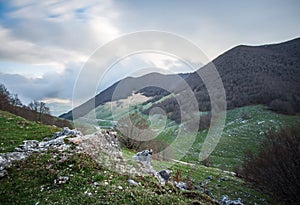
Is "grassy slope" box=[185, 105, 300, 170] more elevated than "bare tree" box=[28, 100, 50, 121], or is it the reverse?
"bare tree" box=[28, 100, 50, 121]

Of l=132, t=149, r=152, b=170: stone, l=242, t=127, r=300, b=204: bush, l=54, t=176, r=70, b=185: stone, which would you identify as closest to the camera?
l=54, t=176, r=70, b=185: stone

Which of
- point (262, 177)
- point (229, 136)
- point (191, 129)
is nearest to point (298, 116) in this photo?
point (229, 136)

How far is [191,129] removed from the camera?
13525 centimetres

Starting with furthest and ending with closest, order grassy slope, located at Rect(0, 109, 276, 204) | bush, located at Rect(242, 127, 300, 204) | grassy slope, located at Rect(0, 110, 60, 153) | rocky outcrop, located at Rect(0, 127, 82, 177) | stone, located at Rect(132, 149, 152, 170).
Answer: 1. bush, located at Rect(242, 127, 300, 204)
2. stone, located at Rect(132, 149, 152, 170)
3. grassy slope, located at Rect(0, 110, 60, 153)
4. rocky outcrop, located at Rect(0, 127, 82, 177)
5. grassy slope, located at Rect(0, 109, 276, 204)

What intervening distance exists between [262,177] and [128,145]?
23.0 meters

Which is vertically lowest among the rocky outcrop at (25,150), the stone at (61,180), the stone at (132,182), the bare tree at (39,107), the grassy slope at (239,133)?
the grassy slope at (239,133)

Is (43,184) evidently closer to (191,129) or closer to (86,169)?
(86,169)

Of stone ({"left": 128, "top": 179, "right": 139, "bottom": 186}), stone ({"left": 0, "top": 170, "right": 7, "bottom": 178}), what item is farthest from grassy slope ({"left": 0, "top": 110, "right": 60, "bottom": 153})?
stone ({"left": 128, "top": 179, "right": 139, "bottom": 186})

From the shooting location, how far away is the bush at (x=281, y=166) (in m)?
28.2

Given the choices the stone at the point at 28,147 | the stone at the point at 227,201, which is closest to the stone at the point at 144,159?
the stone at the point at 28,147

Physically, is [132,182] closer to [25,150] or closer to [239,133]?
[25,150]

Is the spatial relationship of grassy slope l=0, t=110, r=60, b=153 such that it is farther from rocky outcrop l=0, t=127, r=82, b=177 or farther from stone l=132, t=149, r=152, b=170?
stone l=132, t=149, r=152, b=170

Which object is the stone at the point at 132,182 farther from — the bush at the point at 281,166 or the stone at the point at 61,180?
the bush at the point at 281,166

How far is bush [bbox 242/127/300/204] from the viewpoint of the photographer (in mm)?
28156
